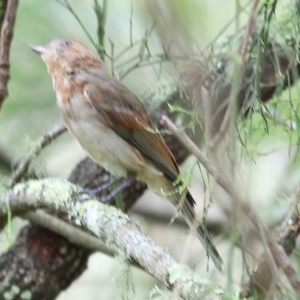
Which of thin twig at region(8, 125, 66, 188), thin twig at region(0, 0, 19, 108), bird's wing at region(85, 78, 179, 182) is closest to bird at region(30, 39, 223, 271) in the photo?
bird's wing at region(85, 78, 179, 182)

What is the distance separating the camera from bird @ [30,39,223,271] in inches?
150

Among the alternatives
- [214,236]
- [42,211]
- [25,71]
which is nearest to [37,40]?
[25,71]

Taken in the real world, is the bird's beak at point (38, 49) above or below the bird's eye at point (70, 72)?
below

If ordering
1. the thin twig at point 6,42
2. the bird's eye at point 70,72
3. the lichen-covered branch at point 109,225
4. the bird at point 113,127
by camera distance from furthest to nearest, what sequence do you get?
1. the bird's eye at point 70,72
2. the bird at point 113,127
3. the thin twig at point 6,42
4. the lichen-covered branch at point 109,225

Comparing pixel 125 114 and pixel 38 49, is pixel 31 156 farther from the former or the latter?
pixel 38 49

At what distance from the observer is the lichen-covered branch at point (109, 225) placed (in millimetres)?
2402

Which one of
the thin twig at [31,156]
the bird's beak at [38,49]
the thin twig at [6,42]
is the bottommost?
the thin twig at [31,156]

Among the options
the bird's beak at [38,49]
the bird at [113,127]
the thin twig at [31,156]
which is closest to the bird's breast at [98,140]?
the bird at [113,127]

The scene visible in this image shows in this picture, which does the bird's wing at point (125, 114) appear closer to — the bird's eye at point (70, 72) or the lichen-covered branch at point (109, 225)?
the bird's eye at point (70, 72)

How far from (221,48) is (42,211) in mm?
1095

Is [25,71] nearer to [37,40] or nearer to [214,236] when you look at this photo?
[37,40]

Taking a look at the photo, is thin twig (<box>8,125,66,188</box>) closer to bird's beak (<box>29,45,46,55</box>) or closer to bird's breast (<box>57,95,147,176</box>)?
bird's breast (<box>57,95,147,176</box>)

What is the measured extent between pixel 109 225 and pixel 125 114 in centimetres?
100

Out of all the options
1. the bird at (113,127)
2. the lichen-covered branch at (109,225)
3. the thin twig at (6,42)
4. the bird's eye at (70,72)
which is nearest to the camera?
the lichen-covered branch at (109,225)
